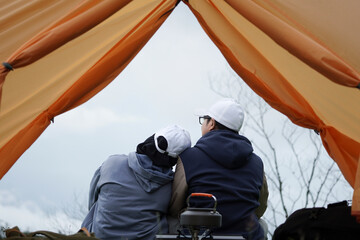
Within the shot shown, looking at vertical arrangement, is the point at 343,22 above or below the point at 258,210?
above

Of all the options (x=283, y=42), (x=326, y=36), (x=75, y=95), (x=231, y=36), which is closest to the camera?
(x=283, y=42)

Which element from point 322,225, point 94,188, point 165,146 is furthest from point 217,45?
point 322,225

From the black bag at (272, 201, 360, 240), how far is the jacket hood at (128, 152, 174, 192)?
0.83 metres

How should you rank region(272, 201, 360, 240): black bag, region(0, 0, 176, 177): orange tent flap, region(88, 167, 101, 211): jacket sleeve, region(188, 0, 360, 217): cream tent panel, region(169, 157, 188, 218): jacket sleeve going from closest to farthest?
1. region(272, 201, 360, 240): black bag
2. region(188, 0, 360, 217): cream tent panel
3. region(169, 157, 188, 218): jacket sleeve
4. region(88, 167, 101, 211): jacket sleeve
5. region(0, 0, 176, 177): orange tent flap

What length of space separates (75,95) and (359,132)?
2140mm

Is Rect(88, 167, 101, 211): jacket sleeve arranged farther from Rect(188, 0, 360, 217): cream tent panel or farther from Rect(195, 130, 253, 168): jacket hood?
Rect(188, 0, 360, 217): cream tent panel

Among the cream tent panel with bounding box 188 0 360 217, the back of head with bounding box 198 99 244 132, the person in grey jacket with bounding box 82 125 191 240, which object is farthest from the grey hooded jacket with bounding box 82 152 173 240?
the cream tent panel with bounding box 188 0 360 217

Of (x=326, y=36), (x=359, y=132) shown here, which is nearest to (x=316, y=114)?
(x=359, y=132)

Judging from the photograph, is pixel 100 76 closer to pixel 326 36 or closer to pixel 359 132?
A: pixel 326 36

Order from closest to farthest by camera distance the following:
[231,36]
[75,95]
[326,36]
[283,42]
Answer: [283,42], [326,36], [75,95], [231,36]

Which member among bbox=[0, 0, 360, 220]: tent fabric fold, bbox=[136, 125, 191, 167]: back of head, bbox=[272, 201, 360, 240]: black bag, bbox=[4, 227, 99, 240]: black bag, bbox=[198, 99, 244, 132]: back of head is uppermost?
bbox=[0, 0, 360, 220]: tent fabric fold

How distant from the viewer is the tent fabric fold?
3328 millimetres

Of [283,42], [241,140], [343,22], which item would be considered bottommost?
[241,140]

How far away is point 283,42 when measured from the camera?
3.32 meters
